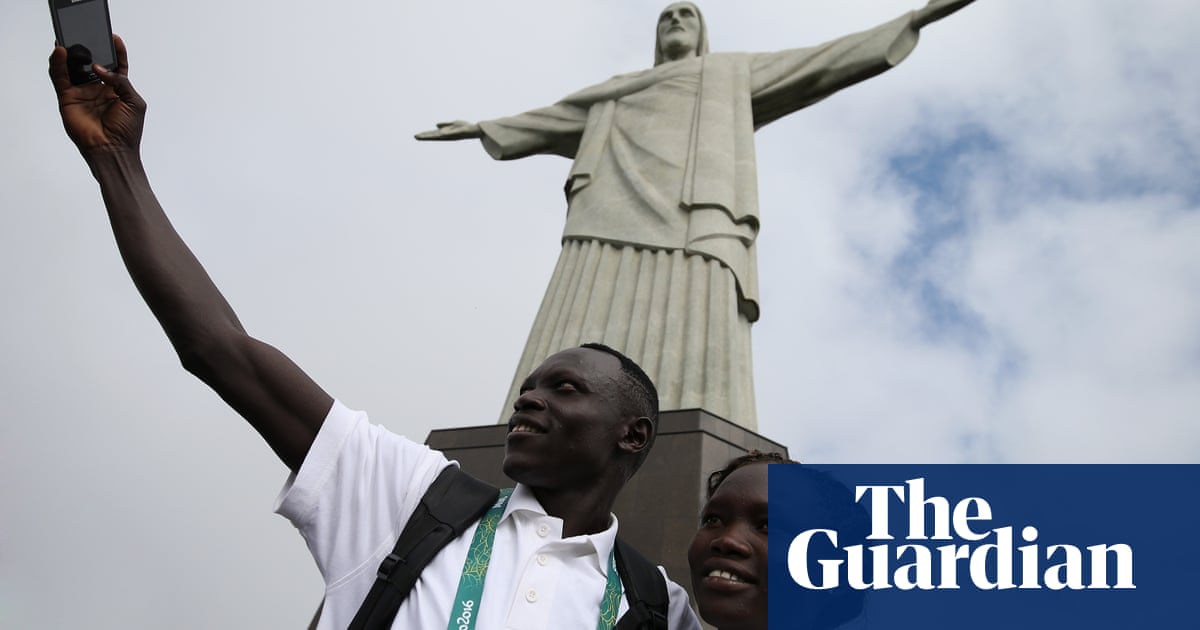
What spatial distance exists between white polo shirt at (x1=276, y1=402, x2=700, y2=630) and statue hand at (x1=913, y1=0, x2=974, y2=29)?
292 inches

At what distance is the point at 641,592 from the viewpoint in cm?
195

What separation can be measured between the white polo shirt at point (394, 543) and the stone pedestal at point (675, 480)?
3.86m

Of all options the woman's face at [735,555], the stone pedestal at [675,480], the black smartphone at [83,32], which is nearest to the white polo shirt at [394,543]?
the woman's face at [735,555]

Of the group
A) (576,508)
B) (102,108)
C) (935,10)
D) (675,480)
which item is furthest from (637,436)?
(935,10)

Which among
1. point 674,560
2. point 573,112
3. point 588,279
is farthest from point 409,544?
point 573,112

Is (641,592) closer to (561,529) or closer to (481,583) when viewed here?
(561,529)

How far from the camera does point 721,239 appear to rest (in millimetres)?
8031

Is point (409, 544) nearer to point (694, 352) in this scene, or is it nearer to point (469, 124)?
point (694, 352)

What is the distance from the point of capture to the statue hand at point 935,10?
820 centimetres

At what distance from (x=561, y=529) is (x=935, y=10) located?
7581mm

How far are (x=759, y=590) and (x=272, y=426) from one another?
37.0 inches

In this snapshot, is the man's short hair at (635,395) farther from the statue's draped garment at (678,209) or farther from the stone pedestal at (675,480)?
the statue's draped garment at (678,209)

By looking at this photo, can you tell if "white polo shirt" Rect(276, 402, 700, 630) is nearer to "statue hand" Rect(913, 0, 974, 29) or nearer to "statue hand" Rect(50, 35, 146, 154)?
"statue hand" Rect(50, 35, 146, 154)

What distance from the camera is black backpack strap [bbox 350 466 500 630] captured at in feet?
5.61
